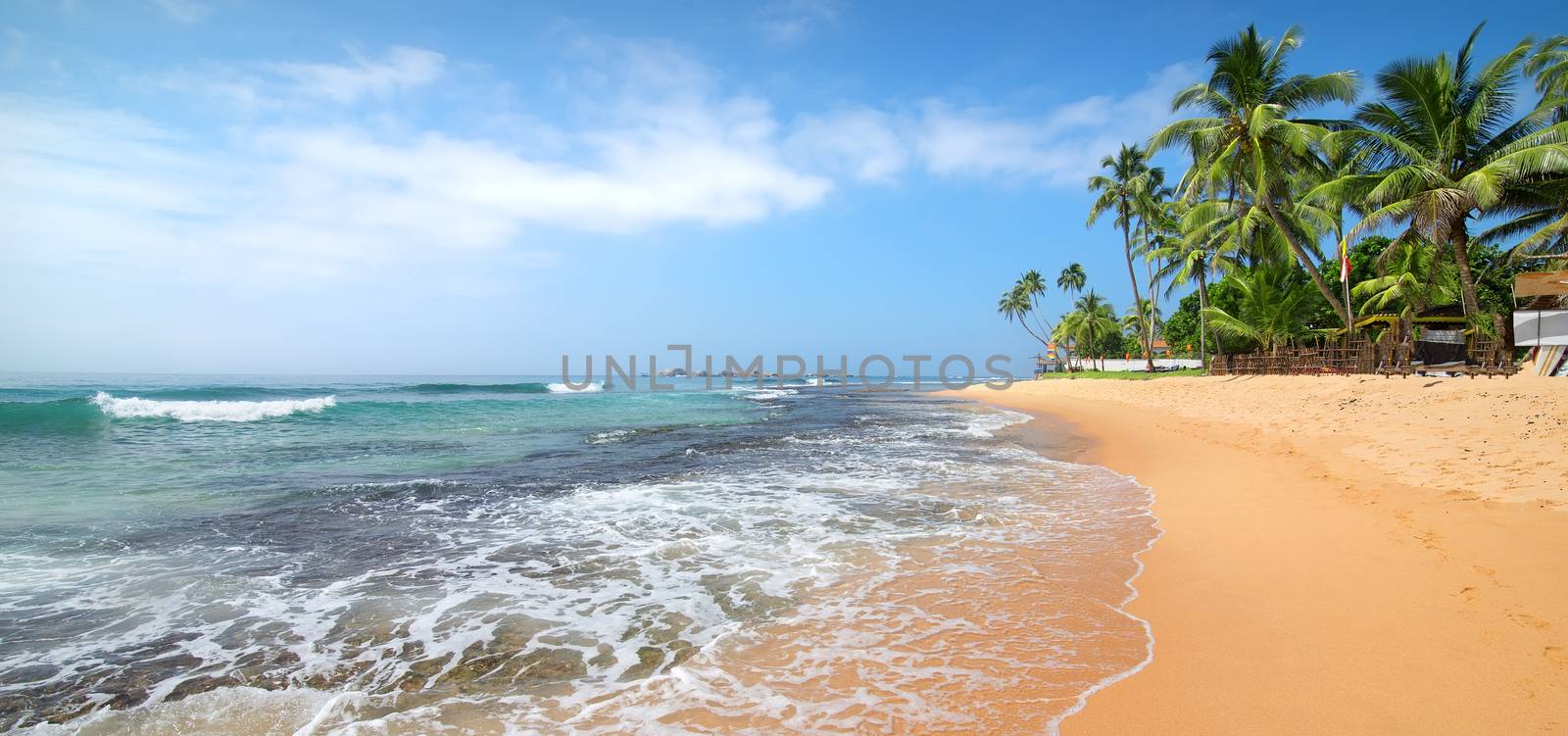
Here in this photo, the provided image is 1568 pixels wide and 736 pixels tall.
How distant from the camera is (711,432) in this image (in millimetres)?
16953

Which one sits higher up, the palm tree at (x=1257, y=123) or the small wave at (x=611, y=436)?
the palm tree at (x=1257, y=123)

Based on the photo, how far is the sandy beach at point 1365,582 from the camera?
2732 mm

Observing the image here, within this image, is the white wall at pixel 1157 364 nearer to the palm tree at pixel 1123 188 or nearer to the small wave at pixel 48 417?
the palm tree at pixel 1123 188

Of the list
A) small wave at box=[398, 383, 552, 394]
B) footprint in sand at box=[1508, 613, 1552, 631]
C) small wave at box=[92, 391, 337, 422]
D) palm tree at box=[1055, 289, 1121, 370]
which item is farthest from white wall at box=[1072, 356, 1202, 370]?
small wave at box=[92, 391, 337, 422]

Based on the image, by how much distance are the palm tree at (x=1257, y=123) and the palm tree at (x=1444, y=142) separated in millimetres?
1597

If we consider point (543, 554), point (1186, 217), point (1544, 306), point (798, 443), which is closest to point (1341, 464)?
point (798, 443)

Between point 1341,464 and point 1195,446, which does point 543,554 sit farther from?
point 1195,446

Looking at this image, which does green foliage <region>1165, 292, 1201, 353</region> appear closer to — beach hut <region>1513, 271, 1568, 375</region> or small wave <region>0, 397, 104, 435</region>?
beach hut <region>1513, 271, 1568, 375</region>

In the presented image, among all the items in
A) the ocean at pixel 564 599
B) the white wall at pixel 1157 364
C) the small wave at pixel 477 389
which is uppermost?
the white wall at pixel 1157 364

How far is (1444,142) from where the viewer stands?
1681 centimetres

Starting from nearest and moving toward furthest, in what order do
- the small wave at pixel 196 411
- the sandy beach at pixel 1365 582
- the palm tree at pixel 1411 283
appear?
the sandy beach at pixel 1365 582 < the small wave at pixel 196 411 < the palm tree at pixel 1411 283

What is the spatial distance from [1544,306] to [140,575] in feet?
92.0

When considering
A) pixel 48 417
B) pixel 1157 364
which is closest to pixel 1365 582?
pixel 48 417

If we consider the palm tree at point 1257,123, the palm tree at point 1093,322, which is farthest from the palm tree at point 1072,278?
the palm tree at point 1257,123
